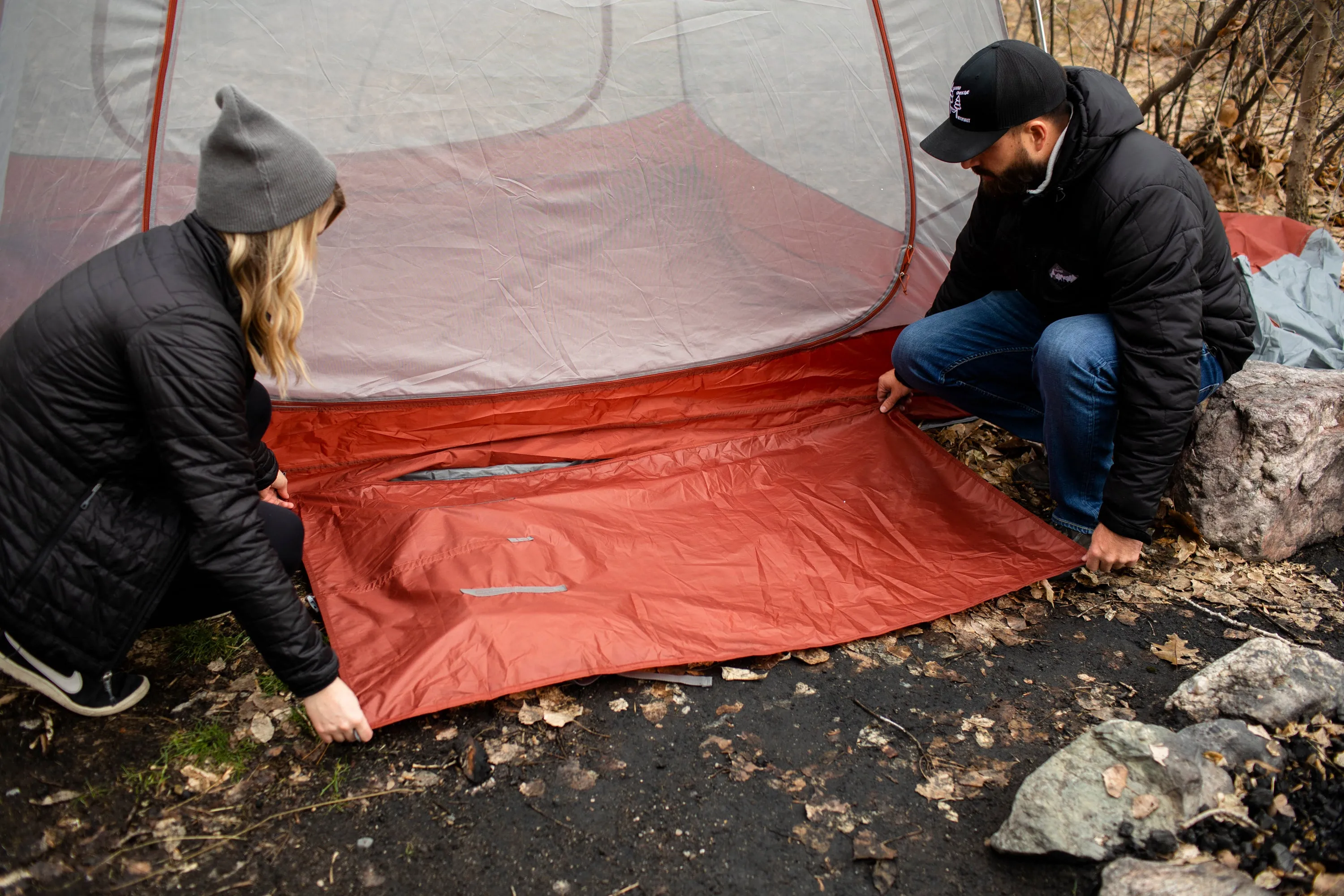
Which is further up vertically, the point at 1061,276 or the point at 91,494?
the point at 1061,276

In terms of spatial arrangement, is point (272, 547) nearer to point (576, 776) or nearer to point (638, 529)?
point (576, 776)

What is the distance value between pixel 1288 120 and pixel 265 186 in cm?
454

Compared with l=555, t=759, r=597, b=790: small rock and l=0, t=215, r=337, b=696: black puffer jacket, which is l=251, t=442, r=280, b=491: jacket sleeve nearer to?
l=0, t=215, r=337, b=696: black puffer jacket

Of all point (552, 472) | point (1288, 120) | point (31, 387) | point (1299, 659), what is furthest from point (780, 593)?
point (1288, 120)

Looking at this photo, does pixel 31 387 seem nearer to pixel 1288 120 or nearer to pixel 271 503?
pixel 271 503

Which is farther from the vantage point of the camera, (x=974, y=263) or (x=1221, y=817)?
(x=974, y=263)

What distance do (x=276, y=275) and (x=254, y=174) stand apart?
17 centimetres

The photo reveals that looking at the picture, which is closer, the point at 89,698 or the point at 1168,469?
the point at 89,698

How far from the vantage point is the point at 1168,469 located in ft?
7.16

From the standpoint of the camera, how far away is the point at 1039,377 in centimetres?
241

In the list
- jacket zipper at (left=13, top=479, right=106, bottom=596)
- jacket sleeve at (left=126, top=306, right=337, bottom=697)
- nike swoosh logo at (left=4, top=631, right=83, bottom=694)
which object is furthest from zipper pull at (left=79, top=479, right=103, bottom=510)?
nike swoosh logo at (left=4, top=631, right=83, bottom=694)

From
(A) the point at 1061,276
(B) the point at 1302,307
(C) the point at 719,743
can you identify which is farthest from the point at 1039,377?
(B) the point at 1302,307

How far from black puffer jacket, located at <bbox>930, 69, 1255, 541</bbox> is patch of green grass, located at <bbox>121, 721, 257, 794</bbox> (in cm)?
195

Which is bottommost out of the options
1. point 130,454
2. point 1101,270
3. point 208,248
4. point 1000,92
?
point 130,454
